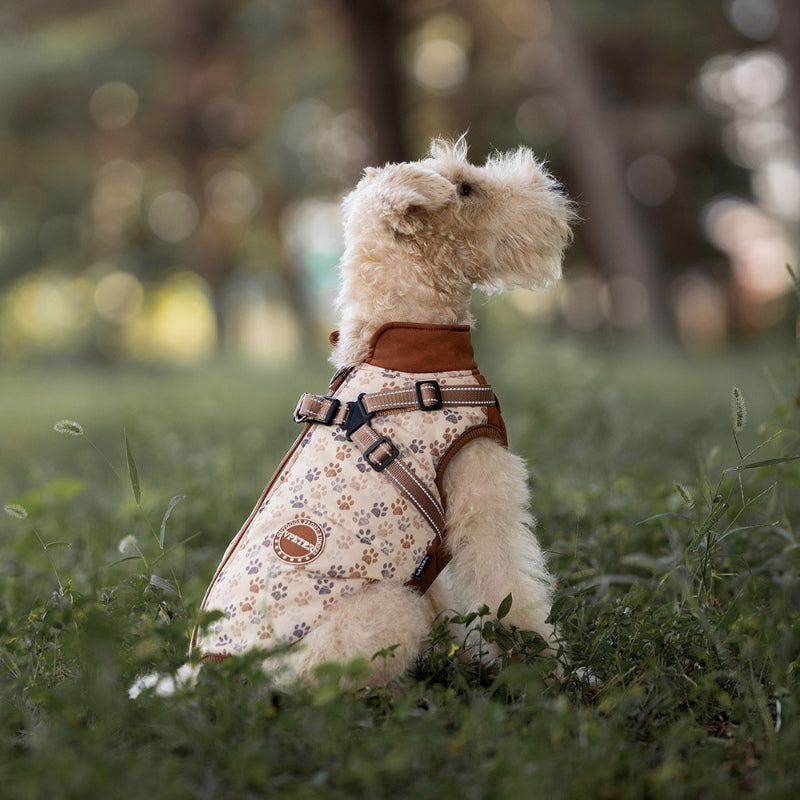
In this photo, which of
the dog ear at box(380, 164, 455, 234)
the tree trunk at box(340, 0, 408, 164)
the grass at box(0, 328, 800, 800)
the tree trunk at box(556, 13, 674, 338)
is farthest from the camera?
the tree trunk at box(556, 13, 674, 338)

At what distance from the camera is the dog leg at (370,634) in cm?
243

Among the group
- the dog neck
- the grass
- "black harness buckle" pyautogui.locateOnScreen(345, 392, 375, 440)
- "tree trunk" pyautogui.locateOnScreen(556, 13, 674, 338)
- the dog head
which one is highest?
"tree trunk" pyautogui.locateOnScreen(556, 13, 674, 338)

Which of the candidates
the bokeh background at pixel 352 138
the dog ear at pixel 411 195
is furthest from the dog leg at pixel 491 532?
the bokeh background at pixel 352 138

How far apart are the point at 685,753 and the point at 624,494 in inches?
83.9

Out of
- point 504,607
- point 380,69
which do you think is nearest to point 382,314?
point 504,607

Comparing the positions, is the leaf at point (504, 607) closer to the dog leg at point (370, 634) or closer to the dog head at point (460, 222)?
the dog leg at point (370, 634)

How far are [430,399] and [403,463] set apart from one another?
215mm

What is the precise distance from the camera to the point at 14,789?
1921 millimetres

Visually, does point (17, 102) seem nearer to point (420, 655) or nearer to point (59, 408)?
point (59, 408)

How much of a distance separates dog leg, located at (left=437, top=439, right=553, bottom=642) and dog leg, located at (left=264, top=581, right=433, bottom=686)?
0.25 metres

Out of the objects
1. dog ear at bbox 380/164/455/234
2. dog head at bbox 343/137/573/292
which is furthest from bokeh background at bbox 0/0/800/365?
dog ear at bbox 380/164/455/234

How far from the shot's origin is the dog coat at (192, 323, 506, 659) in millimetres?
2510

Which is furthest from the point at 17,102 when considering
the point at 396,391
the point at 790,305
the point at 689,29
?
the point at 396,391

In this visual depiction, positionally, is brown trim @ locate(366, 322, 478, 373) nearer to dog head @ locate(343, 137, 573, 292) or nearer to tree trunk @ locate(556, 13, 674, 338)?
dog head @ locate(343, 137, 573, 292)
